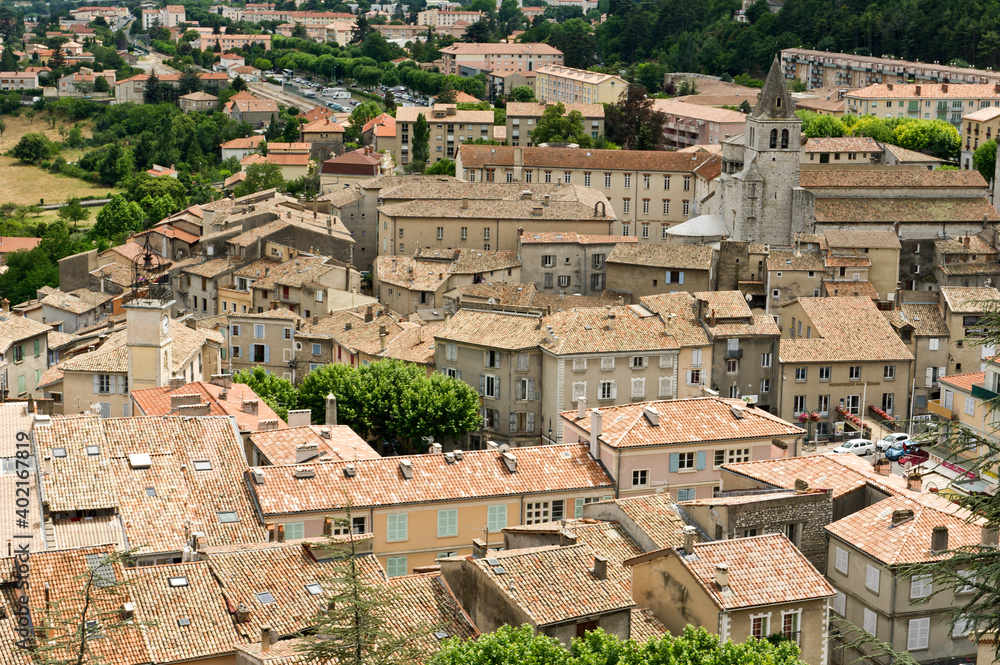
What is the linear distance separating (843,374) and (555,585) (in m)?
43.8

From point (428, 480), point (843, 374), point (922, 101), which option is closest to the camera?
point (428, 480)

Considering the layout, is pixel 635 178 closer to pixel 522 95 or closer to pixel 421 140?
pixel 421 140

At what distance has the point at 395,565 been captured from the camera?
44219mm

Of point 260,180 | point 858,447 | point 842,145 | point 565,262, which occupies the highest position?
point 842,145

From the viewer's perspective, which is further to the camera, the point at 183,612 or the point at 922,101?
the point at 922,101

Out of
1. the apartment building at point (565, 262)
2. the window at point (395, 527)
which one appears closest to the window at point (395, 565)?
the window at point (395, 527)

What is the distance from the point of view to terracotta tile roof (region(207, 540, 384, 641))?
3136 cm

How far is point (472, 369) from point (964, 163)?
7383 cm

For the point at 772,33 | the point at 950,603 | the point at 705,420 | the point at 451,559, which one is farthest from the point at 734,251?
the point at 772,33

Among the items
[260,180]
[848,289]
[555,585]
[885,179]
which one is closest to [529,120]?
[260,180]

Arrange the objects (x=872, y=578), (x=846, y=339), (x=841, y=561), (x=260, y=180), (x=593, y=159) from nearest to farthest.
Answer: (x=872, y=578) → (x=841, y=561) → (x=846, y=339) → (x=593, y=159) → (x=260, y=180)

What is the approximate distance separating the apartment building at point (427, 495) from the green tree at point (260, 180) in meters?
82.7

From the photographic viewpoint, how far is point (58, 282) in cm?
10731

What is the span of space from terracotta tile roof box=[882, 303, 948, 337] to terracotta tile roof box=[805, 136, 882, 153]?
122ft
